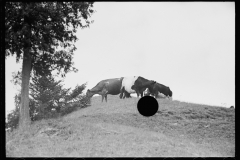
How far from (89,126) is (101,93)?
1.85m

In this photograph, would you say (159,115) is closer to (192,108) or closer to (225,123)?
(192,108)

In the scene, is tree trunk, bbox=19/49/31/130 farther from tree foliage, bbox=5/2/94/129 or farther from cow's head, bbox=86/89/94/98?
cow's head, bbox=86/89/94/98

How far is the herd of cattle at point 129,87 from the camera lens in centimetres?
1183

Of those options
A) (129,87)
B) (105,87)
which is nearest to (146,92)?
(129,87)

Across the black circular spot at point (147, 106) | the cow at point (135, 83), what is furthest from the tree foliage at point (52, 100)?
the black circular spot at point (147, 106)

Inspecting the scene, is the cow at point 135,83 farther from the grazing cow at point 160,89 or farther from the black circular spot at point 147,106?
the black circular spot at point 147,106

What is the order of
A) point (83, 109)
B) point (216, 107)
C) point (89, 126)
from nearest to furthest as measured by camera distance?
point (89, 126) → point (83, 109) → point (216, 107)

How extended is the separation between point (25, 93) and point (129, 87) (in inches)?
187

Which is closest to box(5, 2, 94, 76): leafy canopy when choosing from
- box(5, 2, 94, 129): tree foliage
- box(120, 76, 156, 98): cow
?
box(5, 2, 94, 129): tree foliage

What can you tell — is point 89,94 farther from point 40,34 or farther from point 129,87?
point 40,34

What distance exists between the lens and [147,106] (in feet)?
37.1

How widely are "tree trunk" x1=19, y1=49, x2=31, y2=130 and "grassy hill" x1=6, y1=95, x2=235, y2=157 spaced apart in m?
0.42

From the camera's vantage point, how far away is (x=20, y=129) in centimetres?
1155

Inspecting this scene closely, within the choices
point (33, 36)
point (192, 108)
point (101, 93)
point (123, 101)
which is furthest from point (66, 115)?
point (192, 108)
